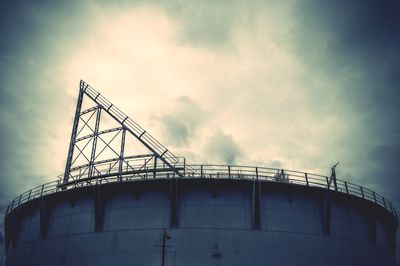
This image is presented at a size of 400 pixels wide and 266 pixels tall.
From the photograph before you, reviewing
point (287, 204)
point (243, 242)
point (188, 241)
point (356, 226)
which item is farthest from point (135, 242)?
point (356, 226)

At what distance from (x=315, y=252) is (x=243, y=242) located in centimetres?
388

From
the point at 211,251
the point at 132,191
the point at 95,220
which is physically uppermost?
the point at 132,191

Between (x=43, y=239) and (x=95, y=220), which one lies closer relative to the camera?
(x=95, y=220)

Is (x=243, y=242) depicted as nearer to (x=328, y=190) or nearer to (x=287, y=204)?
(x=287, y=204)

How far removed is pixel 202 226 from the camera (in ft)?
54.0

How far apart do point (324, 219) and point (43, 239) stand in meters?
15.8

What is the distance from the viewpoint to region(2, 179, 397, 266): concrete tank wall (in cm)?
1602

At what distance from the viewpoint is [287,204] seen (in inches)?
705

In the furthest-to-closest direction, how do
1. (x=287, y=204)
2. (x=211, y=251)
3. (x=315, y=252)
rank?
(x=287, y=204) < (x=315, y=252) < (x=211, y=251)

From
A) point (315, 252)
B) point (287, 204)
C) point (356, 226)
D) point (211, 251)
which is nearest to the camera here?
point (211, 251)

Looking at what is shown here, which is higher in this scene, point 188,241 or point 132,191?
point 132,191

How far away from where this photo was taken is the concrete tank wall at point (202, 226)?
1602 cm

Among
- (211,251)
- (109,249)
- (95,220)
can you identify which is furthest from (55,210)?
(211,251)

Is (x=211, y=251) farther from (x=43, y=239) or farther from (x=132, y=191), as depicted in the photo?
(x=43, y=239)
